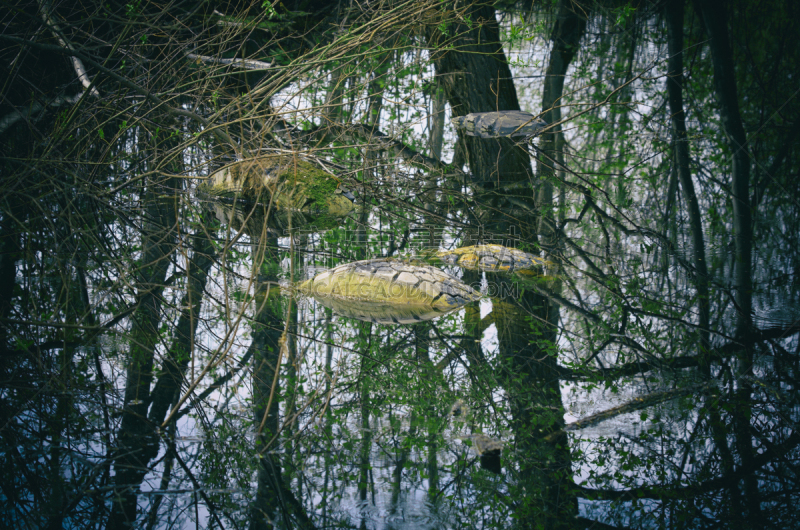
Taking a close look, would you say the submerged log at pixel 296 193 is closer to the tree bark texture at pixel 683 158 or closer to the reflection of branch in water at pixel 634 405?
the reflection of branch in water at pixel 634 405

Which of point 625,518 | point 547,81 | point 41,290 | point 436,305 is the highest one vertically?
point 547,81

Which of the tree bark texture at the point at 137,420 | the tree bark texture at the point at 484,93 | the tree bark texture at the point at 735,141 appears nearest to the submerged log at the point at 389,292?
the tree bark texture at the point at 137,420

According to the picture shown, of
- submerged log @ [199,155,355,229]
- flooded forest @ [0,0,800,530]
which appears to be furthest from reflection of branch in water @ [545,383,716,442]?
submerged log @ [199,155,355,229]

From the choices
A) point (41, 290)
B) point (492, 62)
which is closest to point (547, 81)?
point (492, 62)

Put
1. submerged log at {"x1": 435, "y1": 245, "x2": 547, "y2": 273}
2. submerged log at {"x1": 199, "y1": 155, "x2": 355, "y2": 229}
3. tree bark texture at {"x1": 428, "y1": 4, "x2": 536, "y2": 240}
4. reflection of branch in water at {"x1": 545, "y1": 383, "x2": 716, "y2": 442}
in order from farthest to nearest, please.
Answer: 1. tree bark texture at {"x1": 428, "y1": 4, "x2": 536, "y2": 240}
2. submerged log at {"x1": 435, "y1": 245, "x2": 547, "y2": 273}
3. submerged log at {"x1": 199, "y1": 155, "x2": 355, "y2": 229}
4. reflection of branch in water at {"x1": 545, "y1": 383, "x2": 716, "y2": 442}

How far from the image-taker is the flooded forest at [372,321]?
989 mm

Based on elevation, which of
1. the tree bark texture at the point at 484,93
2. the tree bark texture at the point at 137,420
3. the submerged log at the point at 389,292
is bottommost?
the tree bark texture at the point at 137,420

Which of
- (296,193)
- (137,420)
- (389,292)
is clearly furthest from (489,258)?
(137,420)

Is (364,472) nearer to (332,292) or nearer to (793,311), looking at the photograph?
(332,292)

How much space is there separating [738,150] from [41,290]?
350 centimetres

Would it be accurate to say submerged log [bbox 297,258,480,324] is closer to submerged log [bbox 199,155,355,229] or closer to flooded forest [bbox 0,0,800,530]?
flooded forest [bbox 0,0,800,530]

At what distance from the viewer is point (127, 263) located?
1.80 meters

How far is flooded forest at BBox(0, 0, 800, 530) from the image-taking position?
989mm

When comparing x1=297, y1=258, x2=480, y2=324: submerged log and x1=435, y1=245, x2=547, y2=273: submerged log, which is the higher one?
x1=435, y1=245, x2=547, y2=273: submerged log
